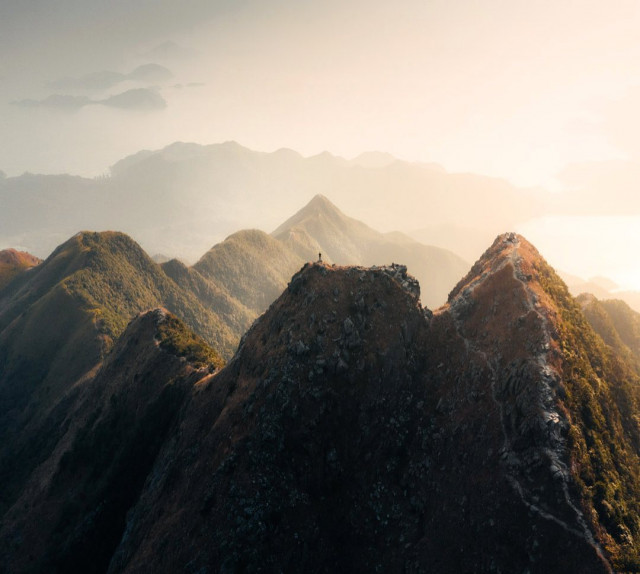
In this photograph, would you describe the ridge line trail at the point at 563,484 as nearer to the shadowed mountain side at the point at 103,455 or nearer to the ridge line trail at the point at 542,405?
the ridge line trail at the point at 542,405

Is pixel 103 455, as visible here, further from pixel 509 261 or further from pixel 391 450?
pixel 509 261

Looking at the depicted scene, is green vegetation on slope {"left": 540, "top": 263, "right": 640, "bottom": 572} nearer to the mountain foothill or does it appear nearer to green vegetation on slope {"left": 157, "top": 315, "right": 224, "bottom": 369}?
the mountain foothill

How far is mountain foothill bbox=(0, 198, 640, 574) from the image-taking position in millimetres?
42406

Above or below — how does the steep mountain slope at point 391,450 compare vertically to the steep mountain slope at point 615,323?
below

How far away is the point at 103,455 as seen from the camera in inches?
3095

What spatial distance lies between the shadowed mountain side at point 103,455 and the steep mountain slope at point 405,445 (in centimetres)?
1016

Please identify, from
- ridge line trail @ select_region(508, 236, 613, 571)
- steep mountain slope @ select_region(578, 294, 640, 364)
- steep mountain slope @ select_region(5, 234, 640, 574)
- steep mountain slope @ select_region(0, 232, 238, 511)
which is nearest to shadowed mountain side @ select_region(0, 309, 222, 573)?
steep mountain slope @ select_region(5, 234, 640, 574)

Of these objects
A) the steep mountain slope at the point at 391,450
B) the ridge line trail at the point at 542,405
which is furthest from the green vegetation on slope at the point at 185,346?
the ridge line trail at the point at 542,405

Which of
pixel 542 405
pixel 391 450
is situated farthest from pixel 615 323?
pixel 391 450

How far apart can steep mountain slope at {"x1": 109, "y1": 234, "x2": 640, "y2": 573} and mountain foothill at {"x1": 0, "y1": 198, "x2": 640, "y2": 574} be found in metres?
0.22

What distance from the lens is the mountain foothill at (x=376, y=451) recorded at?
42.4 metres

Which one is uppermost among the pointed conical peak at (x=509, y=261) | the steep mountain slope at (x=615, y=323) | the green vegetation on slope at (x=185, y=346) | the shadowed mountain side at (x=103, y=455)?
the steep mountain slope at (x=615, y=323)

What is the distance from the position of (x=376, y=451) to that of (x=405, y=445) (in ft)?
15.1

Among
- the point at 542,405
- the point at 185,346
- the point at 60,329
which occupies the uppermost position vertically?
the point at 60,329
